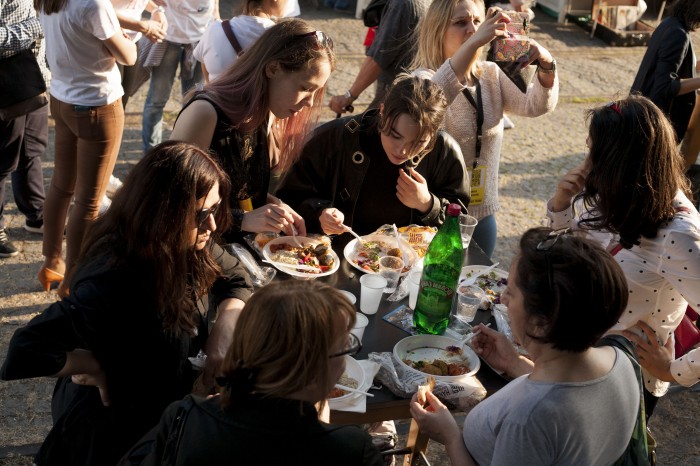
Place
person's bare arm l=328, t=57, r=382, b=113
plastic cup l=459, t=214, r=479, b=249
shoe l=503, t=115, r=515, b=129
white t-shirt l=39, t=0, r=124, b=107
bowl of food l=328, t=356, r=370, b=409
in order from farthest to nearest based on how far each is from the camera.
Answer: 1. shoe l=503, t=115, r=515, b=129
2. person's bare arm l=328, t=57, r=382, b=113
3. white t-shirt l=39, t=0, r=124, b=107
4. plastic cup l=459, t=214, r=479, b=249
5. bowl of food l=328, t=356, r=370, b=409

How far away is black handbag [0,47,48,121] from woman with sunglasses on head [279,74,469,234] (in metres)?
1.79

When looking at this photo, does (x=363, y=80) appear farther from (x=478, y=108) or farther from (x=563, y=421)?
(x=563, y=421)

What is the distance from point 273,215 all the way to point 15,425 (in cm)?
160

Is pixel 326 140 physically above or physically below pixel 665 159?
below

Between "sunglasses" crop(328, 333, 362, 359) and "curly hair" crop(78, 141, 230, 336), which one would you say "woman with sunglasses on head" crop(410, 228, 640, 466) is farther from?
"curly hair" crop(78, 141, 230, 336)

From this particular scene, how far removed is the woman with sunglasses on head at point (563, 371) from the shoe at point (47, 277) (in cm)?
303

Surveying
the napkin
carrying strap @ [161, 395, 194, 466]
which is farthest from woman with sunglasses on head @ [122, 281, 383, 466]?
the napkin

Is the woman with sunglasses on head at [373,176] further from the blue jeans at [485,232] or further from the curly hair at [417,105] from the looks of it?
the blue jeans at [485,232]

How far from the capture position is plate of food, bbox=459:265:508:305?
9.36 ft

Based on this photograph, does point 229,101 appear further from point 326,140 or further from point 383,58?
point 383,58

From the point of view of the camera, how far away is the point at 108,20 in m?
3.58

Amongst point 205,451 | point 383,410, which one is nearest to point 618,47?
point 383,410

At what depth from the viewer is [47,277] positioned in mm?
4125

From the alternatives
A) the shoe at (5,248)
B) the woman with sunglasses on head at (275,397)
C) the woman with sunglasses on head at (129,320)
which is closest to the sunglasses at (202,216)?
the woman with sunglasses on head at (129,320)
